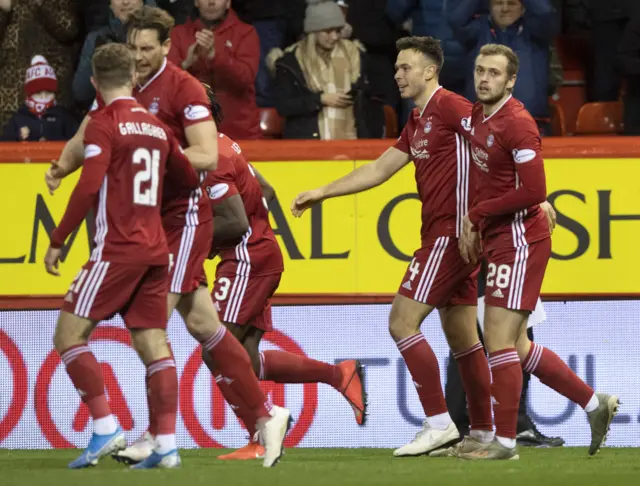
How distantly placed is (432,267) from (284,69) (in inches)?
109

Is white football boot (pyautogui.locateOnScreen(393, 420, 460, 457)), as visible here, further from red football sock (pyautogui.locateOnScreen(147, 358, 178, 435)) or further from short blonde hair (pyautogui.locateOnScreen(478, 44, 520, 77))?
short blonde hair (pyautogui.locateOnScreen(478, 44, 520, 77))

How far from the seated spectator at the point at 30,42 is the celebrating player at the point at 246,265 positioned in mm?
2907

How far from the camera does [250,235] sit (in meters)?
8.26

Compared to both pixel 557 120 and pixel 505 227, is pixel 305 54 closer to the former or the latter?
pixel 557 120

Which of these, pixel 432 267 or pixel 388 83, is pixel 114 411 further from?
pixel 388 83

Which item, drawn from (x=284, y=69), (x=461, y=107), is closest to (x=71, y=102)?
(x=284, y=69)

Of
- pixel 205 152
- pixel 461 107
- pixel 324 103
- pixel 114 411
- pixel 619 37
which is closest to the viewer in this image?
pixel 205 152

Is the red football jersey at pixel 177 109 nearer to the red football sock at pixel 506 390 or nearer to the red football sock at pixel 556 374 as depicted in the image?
the red football sock at pixel 506 390

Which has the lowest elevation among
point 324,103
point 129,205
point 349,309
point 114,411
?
point 114,411

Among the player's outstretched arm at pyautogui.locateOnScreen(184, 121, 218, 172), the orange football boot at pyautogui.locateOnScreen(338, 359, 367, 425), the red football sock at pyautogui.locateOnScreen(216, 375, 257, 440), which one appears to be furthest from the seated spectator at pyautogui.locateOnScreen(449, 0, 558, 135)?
the player's outstretched arm at pyautogui.locateOnScreen(184, 121, 218, 172)

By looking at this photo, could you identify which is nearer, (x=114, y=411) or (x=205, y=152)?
(x=205, y=152)

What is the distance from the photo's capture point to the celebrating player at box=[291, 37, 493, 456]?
7.95 metres

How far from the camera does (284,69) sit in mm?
10242

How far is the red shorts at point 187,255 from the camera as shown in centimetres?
729
